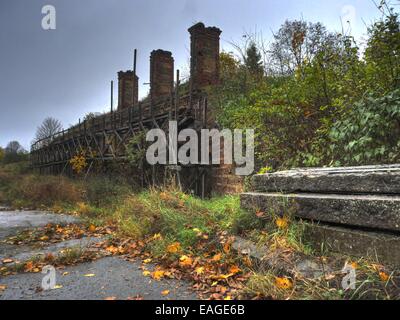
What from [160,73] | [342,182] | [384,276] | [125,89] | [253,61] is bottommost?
[384,276]

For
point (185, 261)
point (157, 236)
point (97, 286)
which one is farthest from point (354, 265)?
point (157, 236)

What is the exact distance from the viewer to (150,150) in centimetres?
1095

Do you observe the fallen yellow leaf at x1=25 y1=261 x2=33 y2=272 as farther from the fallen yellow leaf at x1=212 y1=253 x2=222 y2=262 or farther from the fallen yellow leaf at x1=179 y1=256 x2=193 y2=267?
the fallen yellow leaf at x1=212 y1=253 x2=222 y2=262

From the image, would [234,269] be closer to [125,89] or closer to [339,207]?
[339,207]

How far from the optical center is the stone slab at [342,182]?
2480 millimetres

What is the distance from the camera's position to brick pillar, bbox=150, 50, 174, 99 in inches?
651

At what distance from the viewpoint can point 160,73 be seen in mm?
16719

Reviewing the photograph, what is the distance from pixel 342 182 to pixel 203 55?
406 inches

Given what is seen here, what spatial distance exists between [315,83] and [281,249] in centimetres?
426

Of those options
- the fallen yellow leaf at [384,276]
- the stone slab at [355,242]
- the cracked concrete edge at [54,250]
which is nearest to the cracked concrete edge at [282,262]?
the stone slab at [355,242]

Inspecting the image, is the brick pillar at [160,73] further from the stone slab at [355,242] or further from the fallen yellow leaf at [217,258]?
the stone slab at [355,242]

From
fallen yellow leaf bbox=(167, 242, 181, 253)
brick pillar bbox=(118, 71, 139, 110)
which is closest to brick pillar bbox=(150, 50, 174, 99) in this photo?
brick pillar bbox=(118, 71, 139, 110)

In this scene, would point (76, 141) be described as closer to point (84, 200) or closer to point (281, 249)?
point (84, 200)

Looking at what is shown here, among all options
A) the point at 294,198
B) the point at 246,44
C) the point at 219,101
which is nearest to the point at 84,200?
the point at 219,101
